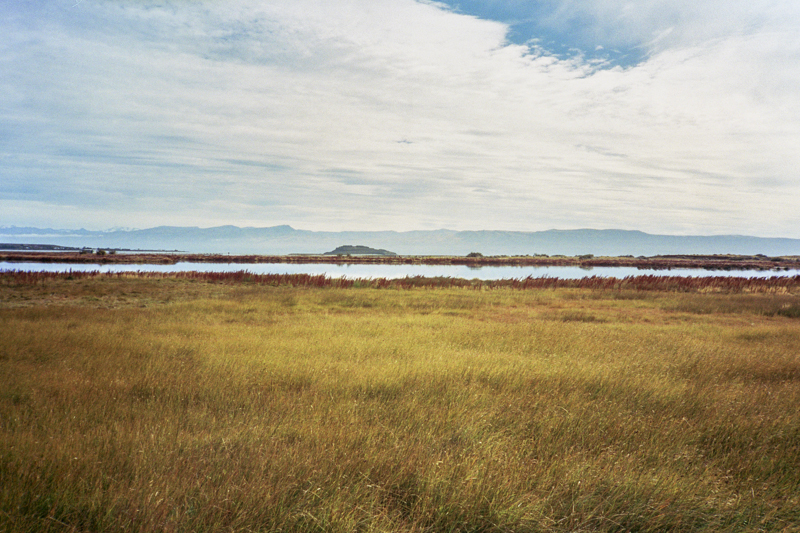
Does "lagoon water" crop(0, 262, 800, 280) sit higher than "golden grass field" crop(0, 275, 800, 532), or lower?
higher

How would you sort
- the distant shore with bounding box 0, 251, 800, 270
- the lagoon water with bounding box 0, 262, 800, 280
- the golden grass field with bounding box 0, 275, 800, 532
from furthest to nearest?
the distant shore with bounding box 0, 251, 800, 270 < the lagoon water with bounding box 0, 262, 800, 280 < the golden grass field with bounding box 0, 275, 800, 532

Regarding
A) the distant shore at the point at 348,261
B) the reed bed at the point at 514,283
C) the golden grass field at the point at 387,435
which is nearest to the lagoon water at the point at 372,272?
the reed bed at the point at 514,283

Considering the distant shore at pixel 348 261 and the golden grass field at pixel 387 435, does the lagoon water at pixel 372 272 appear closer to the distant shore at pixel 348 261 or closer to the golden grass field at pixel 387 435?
the distant shore at pixel 348 261

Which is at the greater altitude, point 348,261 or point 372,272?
point 348,261

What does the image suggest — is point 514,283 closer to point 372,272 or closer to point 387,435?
point 372,272

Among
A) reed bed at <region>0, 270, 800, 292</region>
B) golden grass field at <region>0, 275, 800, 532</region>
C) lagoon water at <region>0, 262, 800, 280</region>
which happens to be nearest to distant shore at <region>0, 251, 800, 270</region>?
lagoon water at <region>0, 262, 800, 280</region>

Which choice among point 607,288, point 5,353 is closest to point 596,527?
point 5,353

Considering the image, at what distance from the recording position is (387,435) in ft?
16.5

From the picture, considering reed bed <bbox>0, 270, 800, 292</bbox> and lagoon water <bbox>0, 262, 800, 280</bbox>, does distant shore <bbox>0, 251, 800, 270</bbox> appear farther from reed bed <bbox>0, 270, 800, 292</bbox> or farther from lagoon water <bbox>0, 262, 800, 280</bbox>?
reed bed <bbox>0, 270, 800, 292</bbox>

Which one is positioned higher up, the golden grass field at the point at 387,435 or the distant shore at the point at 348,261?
the distant shore at the point at 348,261

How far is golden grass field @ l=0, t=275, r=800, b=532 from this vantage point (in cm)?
350

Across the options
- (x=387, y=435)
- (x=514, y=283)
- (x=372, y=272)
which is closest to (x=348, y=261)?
(x=372, y=272)

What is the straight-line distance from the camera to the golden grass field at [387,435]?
11.5 feet

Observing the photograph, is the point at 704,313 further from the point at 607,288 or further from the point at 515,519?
the point at 515,519
